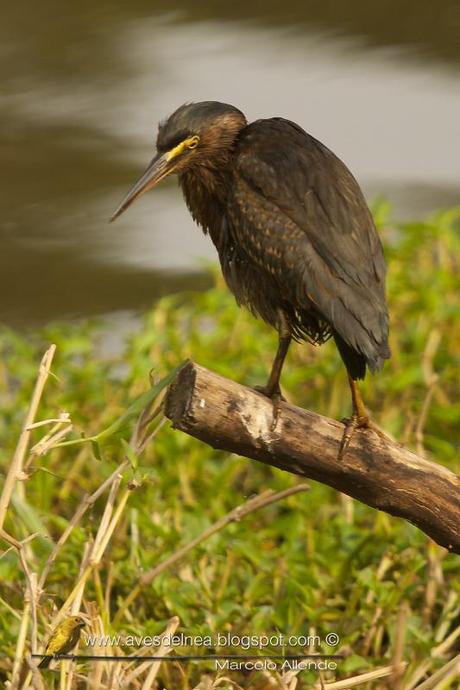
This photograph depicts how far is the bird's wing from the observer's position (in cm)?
359

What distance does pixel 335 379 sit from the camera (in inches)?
200

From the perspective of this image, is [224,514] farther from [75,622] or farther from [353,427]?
[75,622]

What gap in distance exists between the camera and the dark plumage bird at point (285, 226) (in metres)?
3.60

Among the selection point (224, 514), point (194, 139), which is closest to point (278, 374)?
point (194, 139)

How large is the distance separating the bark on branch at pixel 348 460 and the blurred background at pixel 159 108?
10.6 feet

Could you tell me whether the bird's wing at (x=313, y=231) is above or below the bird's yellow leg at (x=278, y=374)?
above

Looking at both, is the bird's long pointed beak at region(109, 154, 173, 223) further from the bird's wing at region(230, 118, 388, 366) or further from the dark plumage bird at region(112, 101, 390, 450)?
the bird's wing at region(230, 118, 388, 366)

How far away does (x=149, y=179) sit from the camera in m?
3.89

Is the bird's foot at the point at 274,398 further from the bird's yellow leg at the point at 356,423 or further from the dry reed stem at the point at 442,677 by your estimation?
the dry reed stem at the point at 442,677

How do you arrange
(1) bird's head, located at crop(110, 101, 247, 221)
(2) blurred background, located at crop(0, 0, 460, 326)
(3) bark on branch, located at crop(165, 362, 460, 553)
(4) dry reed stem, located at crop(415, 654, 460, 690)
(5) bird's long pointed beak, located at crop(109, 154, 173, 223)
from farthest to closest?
(2) blurred background, located at crop(0, 0, 460, 326), (1) bird's head, located at crop(110, 101, 247, 221), (5) bird's long pointed beak, located at crop(109, 154, 173, 223), (3) bark on branch, located at crop(165, 362, 460, 553), (4) dry reed stem, located at crop(415, 654, 460, 690)

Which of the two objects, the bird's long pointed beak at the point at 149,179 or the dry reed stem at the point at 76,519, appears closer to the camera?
the dry reed stem at the point at 76,519

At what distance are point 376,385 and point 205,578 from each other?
50.4 inches

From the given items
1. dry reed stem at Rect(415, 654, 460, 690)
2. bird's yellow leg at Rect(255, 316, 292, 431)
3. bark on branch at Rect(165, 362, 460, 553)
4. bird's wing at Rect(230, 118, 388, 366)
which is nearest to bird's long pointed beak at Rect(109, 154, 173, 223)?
bird's wing at Rect(230, 118, 388, 366)

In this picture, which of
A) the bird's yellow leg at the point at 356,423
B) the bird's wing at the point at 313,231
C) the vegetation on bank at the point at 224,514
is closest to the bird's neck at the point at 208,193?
the bird's wing at the point at 313,231
